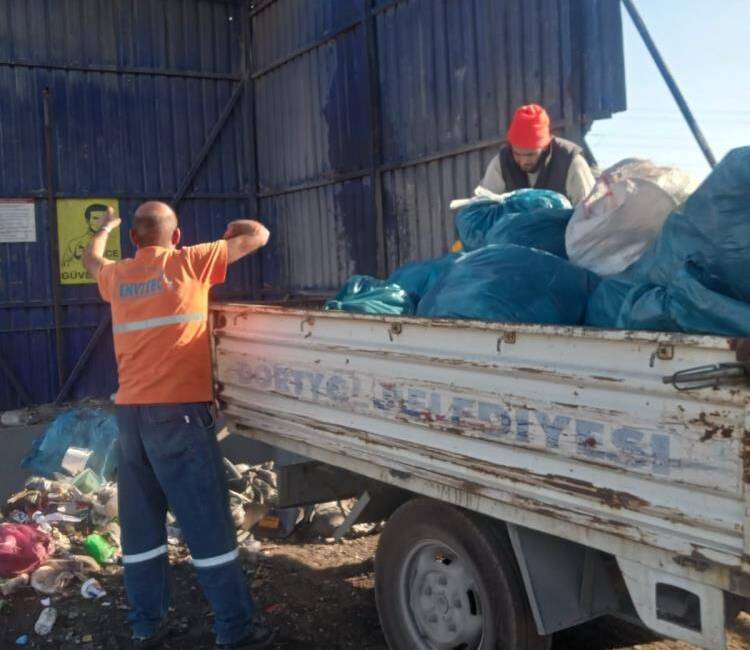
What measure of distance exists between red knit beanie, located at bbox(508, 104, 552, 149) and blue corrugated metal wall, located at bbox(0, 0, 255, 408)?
6.54 m

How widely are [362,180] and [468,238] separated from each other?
491 centimetres

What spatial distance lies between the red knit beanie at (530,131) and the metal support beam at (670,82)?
692mm

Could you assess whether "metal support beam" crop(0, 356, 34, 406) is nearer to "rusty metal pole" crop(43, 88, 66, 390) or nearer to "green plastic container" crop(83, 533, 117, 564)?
"rusty metal pole" crop(43, 88, 66, 390)

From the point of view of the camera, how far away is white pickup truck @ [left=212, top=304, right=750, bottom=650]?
2.10 metres

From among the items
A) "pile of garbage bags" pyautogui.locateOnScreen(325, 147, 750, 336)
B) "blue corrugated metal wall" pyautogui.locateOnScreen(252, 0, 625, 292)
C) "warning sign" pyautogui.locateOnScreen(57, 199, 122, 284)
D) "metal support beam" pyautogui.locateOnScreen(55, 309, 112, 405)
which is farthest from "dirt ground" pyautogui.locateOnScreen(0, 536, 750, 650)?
"warning sign" pyautogui.locateOnScreen(57, 199, 122, 284)

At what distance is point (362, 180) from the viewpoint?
29.0ft

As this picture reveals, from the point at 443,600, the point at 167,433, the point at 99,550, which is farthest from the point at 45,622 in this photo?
the point at 443,600

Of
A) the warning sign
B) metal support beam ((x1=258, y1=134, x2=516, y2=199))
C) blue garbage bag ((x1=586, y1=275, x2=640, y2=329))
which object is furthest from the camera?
the warning sign

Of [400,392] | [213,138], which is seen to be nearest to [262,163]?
[213,138]

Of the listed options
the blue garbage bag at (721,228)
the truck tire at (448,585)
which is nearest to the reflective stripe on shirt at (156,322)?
the truck tire at (448,585)

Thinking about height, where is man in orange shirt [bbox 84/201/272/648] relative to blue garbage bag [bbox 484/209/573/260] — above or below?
below

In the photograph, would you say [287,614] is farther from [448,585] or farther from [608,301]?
[608,301]

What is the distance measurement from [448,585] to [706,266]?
1429 mm

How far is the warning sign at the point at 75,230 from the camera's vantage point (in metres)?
9.92
